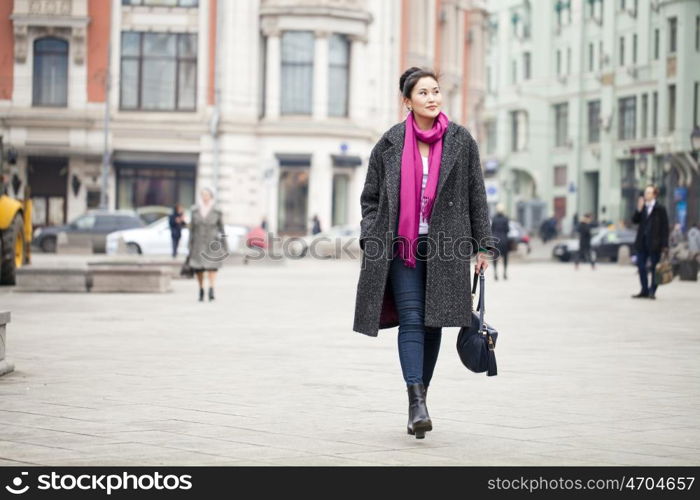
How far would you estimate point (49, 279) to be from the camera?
24641mm

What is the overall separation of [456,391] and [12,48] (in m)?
48.7

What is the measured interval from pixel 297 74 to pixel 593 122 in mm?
32378

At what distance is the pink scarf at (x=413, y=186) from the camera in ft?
26.6

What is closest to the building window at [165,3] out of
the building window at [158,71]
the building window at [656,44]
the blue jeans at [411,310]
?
the building window at [158,71]

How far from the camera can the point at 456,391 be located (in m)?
10.4

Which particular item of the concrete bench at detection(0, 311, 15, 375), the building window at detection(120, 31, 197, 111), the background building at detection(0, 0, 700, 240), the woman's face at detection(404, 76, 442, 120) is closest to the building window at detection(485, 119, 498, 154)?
the background building at detection(0, 0, 700, 240)

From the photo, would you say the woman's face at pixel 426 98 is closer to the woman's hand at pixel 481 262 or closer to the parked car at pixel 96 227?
the woman's hand at pixel 481 262

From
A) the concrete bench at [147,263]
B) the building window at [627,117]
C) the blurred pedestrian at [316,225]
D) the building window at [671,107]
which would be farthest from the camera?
the building window at [627,117]

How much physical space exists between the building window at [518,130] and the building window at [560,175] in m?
4.33

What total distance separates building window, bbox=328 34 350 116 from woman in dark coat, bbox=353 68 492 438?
5077cm

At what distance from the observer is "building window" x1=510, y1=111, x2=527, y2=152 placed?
95.8 meters

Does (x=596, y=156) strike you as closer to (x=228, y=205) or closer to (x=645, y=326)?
(x=228, y=205)

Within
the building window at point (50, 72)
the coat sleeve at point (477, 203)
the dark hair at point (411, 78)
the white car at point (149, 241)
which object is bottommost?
the white car at point (149, 241)

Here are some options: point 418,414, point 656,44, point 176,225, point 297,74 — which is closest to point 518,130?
point 656,44
